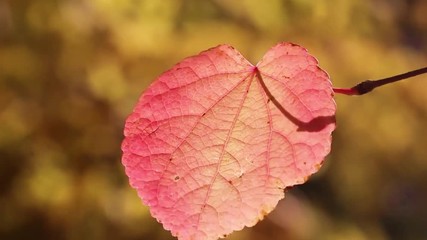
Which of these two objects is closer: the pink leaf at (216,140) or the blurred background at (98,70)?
the pink leaf at (216,140)

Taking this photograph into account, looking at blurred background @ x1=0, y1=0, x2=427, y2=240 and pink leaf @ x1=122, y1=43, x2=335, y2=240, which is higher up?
blurred background @ x1=0, y1=0, x2=427, y2=240

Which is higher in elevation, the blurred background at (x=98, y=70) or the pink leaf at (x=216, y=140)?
the blurred background at (x=98, y=70)

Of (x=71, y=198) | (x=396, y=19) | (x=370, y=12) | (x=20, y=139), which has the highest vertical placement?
(x=396, y=19)

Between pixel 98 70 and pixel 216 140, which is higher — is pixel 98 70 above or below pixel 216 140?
above

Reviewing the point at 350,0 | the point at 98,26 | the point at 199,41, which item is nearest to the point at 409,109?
the point at 350,0

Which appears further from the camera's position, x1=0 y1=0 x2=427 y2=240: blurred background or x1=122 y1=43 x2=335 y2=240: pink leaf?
x1=0 y1=0 x2=427 y2=240: blurred background

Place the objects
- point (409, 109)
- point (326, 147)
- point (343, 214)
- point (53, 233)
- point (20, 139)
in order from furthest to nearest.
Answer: point (343, 214) < point (409, 109) < point (53, 233) < point (20, 139) < point (326, 147)

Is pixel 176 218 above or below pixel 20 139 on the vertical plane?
below

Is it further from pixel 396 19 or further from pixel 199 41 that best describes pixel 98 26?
pixel 396 19
